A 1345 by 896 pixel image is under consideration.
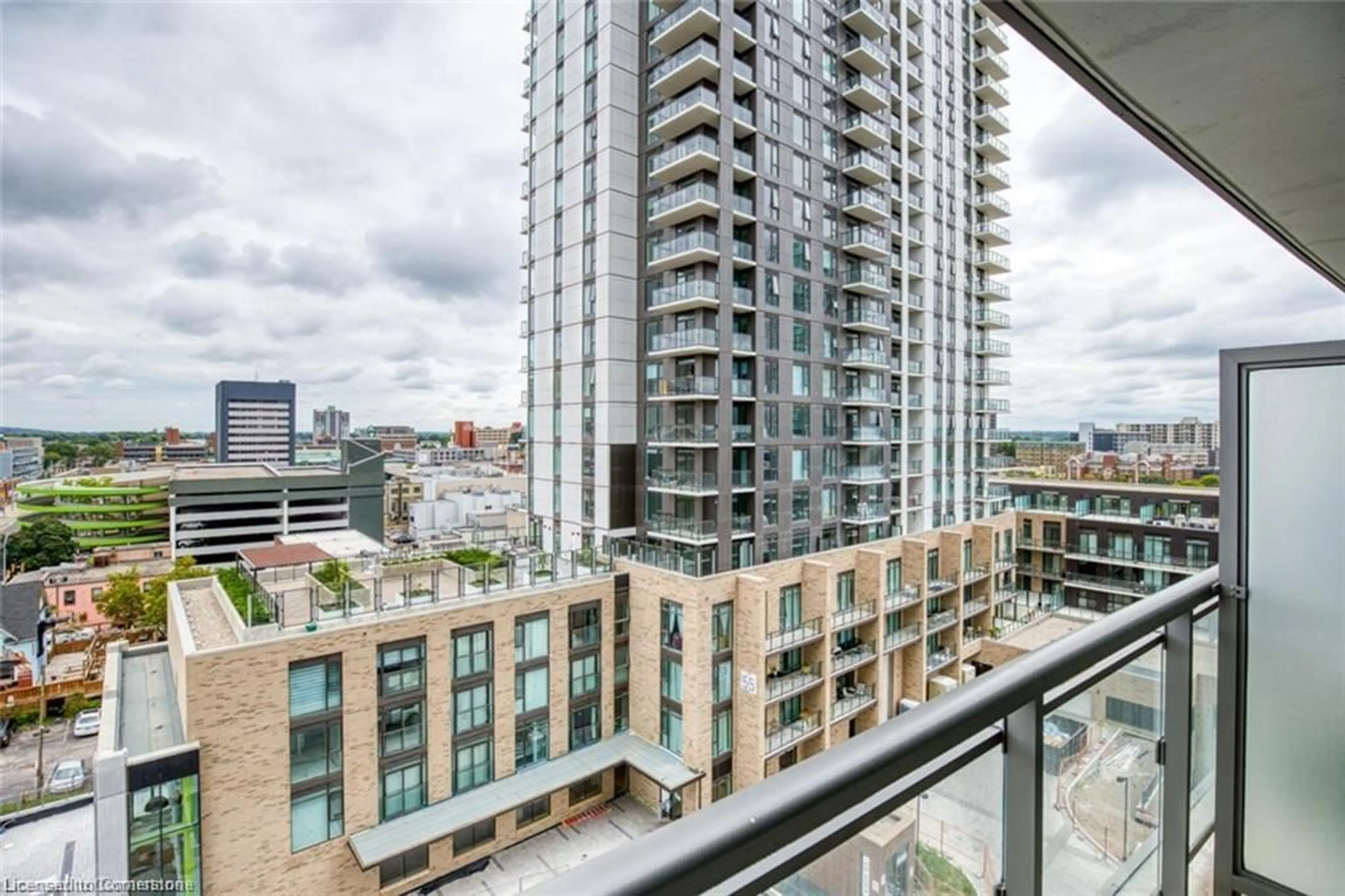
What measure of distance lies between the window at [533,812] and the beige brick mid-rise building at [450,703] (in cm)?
3

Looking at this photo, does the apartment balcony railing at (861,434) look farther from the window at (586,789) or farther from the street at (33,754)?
the street at (33,754)

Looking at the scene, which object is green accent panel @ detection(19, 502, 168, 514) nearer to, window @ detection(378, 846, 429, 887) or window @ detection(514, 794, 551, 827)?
window @ detection(378, 846, 429, 887)

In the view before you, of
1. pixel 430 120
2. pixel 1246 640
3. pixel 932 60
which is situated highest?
pixel 932 60

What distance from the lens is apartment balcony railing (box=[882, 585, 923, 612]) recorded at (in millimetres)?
12805

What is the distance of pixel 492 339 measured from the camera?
89.7ft

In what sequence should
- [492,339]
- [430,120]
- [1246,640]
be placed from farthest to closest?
[492,339] < [430,120] < [1246,640]

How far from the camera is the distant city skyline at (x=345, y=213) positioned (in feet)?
10.9

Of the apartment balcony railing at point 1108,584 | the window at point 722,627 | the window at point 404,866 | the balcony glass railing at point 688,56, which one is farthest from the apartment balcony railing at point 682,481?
the apartment balcony railing at point 1108,584

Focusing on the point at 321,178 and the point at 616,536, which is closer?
the point at 616,536

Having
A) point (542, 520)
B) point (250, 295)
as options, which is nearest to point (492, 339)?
point (250, 295)

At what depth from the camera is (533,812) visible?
9.89 metres

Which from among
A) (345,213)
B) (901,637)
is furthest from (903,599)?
(345,213)

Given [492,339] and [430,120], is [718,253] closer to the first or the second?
[430,120]

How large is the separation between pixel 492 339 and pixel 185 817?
22277 millimetres
